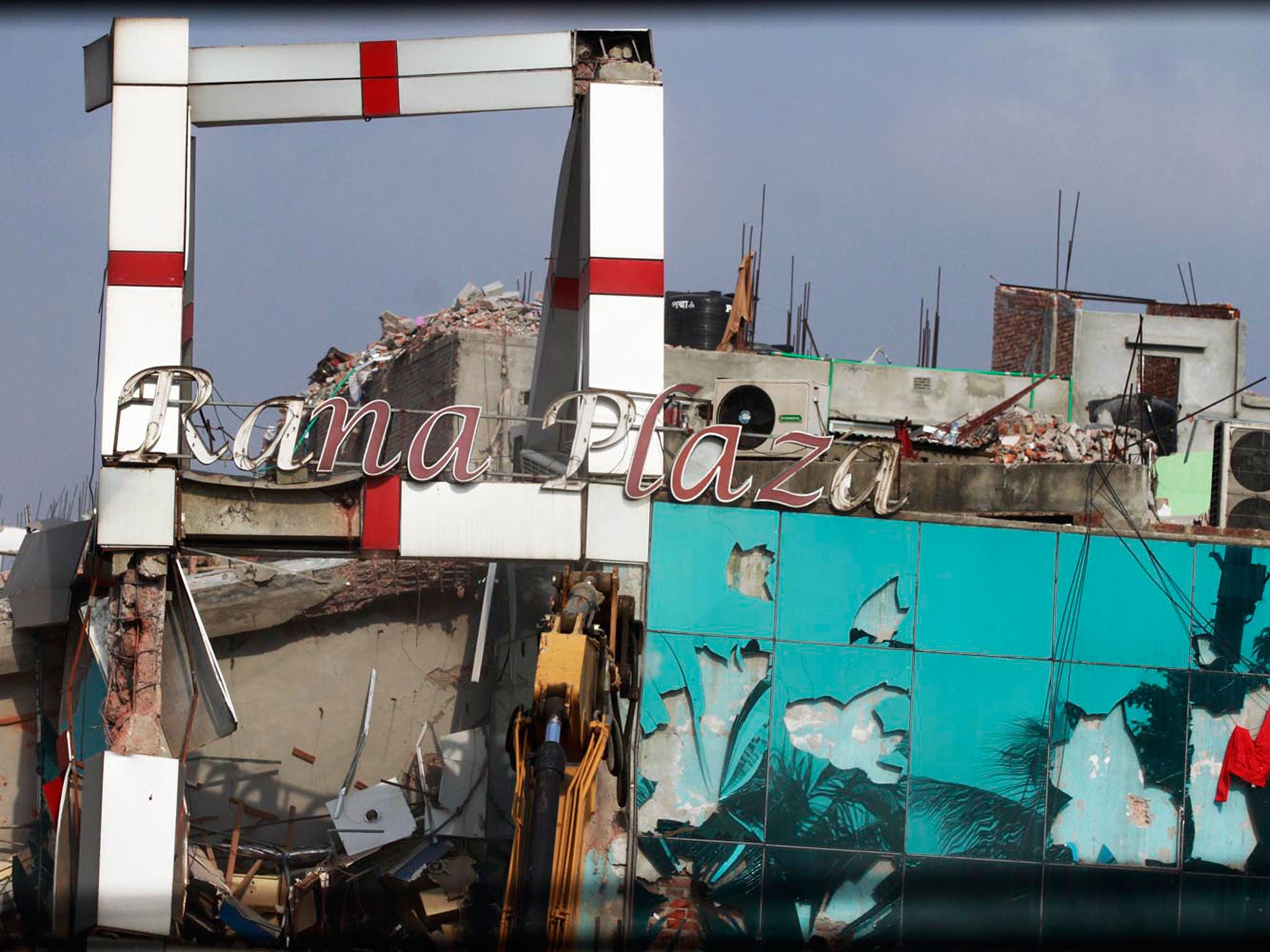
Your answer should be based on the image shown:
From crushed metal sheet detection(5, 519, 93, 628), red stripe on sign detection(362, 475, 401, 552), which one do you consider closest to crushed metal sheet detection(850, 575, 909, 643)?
red stripe on sign detection(362, 475, 401, 552)

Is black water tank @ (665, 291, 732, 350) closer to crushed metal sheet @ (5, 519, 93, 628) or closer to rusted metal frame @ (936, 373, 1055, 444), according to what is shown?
rusted metal frame @ (936, 373, 1055, 444)

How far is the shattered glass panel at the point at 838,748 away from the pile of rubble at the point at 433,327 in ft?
32.6

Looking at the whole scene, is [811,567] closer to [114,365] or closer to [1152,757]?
[1152,757]

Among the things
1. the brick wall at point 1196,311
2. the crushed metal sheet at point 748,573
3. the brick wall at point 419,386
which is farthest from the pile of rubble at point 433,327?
the brick wall at point 1196,311

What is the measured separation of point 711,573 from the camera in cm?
1764

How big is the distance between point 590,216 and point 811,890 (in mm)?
7912

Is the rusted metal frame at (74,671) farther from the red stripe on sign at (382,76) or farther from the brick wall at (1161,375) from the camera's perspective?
the brick wall at (1161,375)

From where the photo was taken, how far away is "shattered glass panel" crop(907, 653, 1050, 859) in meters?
17.6

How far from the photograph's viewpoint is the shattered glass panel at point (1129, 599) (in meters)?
18.0

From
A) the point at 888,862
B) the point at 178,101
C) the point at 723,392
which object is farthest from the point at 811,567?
the point at 178,101

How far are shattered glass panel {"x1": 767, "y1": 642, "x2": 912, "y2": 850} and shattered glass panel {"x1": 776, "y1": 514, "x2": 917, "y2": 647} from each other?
0.66 ft

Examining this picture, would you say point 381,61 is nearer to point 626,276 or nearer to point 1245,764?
point 626,276

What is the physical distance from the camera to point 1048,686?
17875 millimetres

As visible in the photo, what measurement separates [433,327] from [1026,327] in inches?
504
